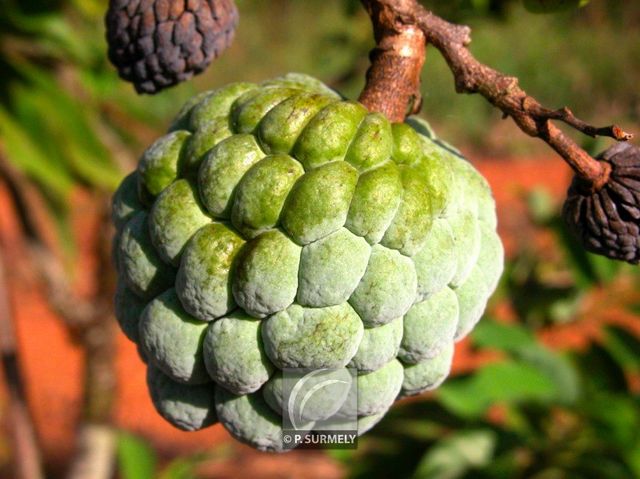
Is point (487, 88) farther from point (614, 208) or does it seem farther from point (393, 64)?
point (614, 208)

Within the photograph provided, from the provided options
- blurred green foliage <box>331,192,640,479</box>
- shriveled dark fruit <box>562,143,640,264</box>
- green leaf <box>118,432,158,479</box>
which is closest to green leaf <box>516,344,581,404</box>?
blurred green foliage <box>331,192,640,479</box>

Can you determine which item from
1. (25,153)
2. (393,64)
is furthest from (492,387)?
(25,153)

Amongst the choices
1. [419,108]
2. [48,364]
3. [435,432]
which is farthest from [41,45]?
[48,364]

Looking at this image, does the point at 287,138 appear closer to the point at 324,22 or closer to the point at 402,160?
the point at 402,160

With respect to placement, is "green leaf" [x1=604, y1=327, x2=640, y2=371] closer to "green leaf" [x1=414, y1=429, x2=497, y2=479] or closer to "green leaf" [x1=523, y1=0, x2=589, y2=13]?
"green leaf" [x1=414, y1=429, x2=497, y2=479]

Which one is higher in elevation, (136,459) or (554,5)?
(554,5)
